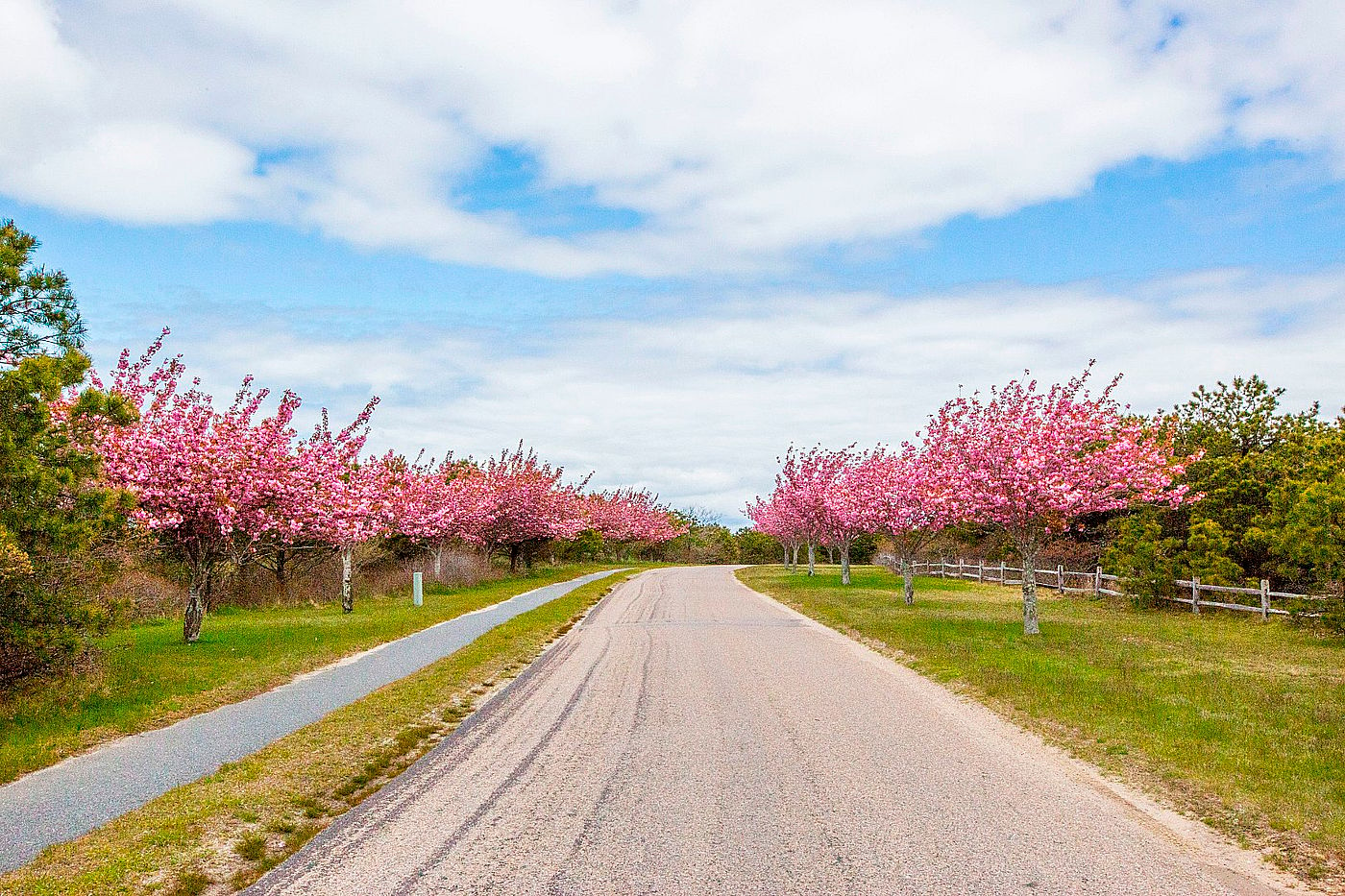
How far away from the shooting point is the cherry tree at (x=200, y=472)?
16469 millimetres

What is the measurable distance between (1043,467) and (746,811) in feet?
48.2

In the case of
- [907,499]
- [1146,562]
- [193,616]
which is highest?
[907,499]

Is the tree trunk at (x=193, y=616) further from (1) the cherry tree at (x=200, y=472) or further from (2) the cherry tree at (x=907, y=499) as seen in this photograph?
(2) the cherry tree at (x=907, y=499)

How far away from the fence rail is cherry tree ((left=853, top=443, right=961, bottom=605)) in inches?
187

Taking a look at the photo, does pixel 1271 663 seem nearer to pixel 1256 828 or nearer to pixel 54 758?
pixel 1256 828

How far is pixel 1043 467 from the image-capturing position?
19.4 metres

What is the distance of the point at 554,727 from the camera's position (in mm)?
9797

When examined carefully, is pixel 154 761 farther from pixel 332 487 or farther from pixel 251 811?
pixel 332 487

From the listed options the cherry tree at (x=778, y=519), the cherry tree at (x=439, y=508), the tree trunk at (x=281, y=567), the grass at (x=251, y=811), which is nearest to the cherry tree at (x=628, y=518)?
the cherry tree at (x=778, y=519)

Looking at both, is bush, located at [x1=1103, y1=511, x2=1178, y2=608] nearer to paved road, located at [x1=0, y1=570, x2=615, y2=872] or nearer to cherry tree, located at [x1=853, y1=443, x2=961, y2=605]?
cherry tree, located at [x1=853, y1=443, x2=961, y2=605]

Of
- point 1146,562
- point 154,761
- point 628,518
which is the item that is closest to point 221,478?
point 154,761

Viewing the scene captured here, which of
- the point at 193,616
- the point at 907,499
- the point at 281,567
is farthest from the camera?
the point at 281,567

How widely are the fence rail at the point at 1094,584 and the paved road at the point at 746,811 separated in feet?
50.4

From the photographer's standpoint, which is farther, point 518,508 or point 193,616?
point 518,508
